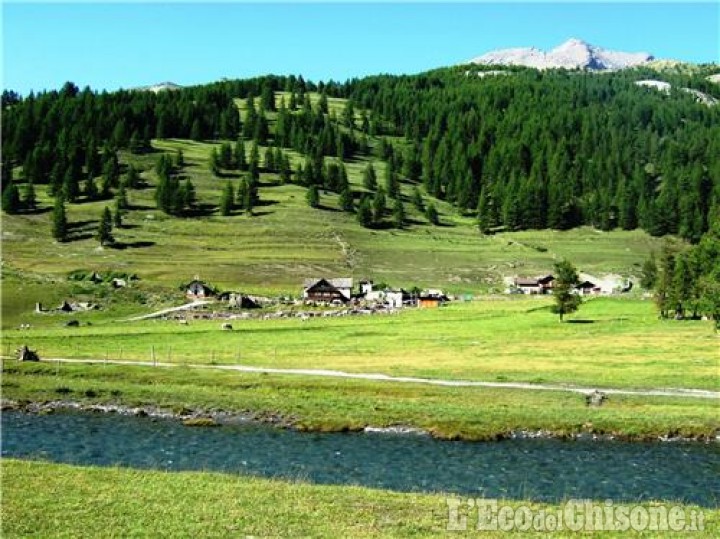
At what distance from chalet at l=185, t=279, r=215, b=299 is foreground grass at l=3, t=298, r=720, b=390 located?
20228 mm

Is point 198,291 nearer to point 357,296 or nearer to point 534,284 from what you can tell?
point 357,296

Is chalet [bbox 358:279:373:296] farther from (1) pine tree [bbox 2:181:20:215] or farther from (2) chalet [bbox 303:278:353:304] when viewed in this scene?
(1) pine tree [bbox 2:181:20:215]

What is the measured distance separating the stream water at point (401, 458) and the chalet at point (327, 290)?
317 ft

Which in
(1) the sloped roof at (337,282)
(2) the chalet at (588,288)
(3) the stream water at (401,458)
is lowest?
(2) the chalet at (588,288)

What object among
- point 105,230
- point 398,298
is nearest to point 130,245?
point 105,230

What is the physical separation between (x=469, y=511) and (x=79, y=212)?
188m

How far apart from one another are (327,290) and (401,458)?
108338 mm

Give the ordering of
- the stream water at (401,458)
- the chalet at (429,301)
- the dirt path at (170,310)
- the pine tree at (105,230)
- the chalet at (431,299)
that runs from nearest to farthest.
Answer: the stream water at (401,458) < the dirt path at (170,310) < the chalet at (429,301) < the chalet at (431,299) < the pine tree at (105,230)

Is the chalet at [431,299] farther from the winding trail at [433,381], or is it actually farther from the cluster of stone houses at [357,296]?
the winding trail at [433,381]

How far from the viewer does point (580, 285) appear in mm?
159750

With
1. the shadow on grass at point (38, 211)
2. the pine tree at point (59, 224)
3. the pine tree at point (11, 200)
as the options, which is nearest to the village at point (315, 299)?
the pine tree at point (59, 224)

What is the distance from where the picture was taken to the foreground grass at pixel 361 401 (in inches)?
1679

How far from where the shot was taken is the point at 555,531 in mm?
18781

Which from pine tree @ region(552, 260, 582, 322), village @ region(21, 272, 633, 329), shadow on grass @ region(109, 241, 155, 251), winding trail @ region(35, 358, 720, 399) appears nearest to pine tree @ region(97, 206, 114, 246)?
shadow on grass @ region(109, 241, 155, 251)
